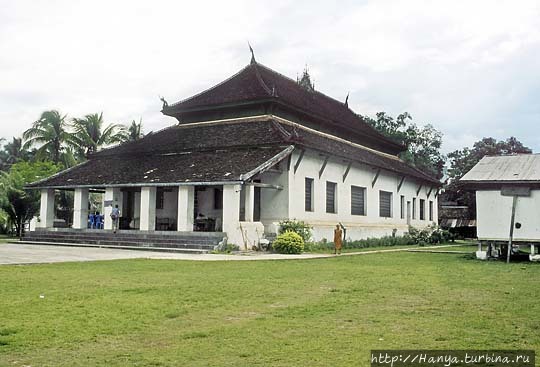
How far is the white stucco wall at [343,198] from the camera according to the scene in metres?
24.2

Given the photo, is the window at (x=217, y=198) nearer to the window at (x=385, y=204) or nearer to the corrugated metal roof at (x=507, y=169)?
the window at (x=385, y=204)

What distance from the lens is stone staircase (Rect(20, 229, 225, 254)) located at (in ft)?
66.9

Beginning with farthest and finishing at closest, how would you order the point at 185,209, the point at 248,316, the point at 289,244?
the point at 185,209
the point at 289,244
the point at 248,316

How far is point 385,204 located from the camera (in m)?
A: 32.3

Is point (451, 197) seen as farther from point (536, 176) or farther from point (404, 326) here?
point (404, 326)

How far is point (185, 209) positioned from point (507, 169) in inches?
449

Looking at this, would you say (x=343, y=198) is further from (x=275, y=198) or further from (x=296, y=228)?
(x=296, y=228)

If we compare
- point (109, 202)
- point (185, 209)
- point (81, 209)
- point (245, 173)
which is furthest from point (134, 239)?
point (245, 173)

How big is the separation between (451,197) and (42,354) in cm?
4892

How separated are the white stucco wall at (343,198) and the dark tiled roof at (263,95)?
2.82m

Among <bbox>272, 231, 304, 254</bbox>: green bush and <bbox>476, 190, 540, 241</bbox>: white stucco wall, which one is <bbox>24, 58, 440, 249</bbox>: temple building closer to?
<bbox>272, 231, 304, 254</bbox>: green bush

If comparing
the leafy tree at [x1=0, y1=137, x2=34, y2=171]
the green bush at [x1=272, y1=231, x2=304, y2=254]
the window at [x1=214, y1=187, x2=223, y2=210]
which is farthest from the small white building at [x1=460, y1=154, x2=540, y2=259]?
the leafy tree at [x1=0, y1=137, x2=34, y2=171]

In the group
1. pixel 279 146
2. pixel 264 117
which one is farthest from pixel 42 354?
pixel 264 117

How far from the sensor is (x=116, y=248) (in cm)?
2155
